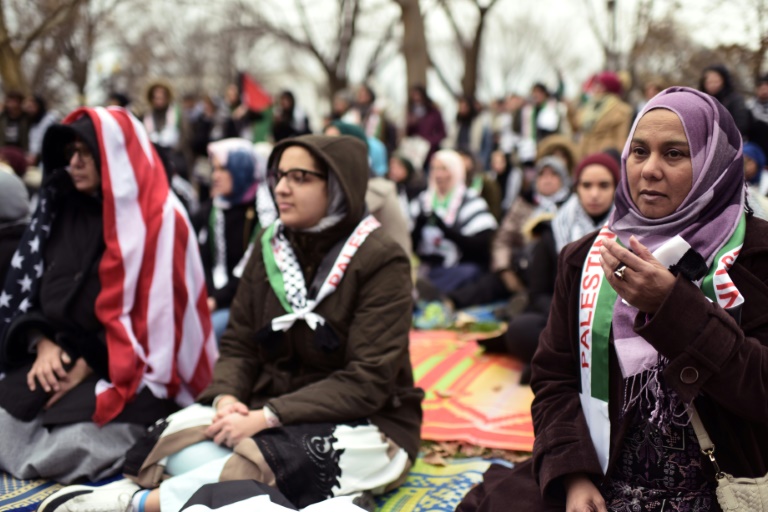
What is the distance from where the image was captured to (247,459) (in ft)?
9.03

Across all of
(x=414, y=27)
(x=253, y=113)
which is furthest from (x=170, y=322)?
(x=414, y=27)

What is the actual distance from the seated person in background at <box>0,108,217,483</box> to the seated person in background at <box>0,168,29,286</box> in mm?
274

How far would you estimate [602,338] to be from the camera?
214 centimetres

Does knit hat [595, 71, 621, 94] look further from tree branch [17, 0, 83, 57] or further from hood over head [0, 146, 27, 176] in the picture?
tree branch [17, 0, 83, 57]

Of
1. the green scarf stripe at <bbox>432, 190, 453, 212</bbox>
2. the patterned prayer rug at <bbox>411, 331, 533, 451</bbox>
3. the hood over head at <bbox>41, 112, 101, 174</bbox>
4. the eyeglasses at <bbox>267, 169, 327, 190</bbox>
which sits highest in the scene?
the hood over head at <bbox>41, 112, 101, 174</bbox>

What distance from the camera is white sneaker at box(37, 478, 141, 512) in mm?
2707

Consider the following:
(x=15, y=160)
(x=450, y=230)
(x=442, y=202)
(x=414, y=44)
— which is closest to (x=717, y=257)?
(x=450, y=230)

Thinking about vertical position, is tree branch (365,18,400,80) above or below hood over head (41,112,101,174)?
above

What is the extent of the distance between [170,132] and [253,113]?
1.74 m

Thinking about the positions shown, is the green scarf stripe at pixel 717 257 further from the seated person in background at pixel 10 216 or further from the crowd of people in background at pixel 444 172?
the seated person in background at pixel 10 216

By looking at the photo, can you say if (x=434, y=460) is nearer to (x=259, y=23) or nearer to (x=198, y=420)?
(x=198, y=420)

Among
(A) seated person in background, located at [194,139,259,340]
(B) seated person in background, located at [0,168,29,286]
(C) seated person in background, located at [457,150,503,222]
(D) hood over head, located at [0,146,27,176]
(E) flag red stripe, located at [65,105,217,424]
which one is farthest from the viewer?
(C) seated person in background, located at [457,150,503,222]

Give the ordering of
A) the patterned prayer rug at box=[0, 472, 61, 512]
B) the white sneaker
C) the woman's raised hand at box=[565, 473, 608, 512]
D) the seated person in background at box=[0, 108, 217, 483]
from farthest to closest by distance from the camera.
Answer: the seated person in background at box=[0, 108, 217, 483] → the patterned prayer rug at box=[0, 472, 61, 512] → the white sneaker → the woman's raised hand at box=[565, 473, 608, 512]

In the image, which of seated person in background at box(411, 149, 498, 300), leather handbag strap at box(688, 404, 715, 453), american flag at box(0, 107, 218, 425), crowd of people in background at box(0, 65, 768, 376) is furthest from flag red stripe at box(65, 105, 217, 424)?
seated person in background at box(411, 149, 498, 300)
